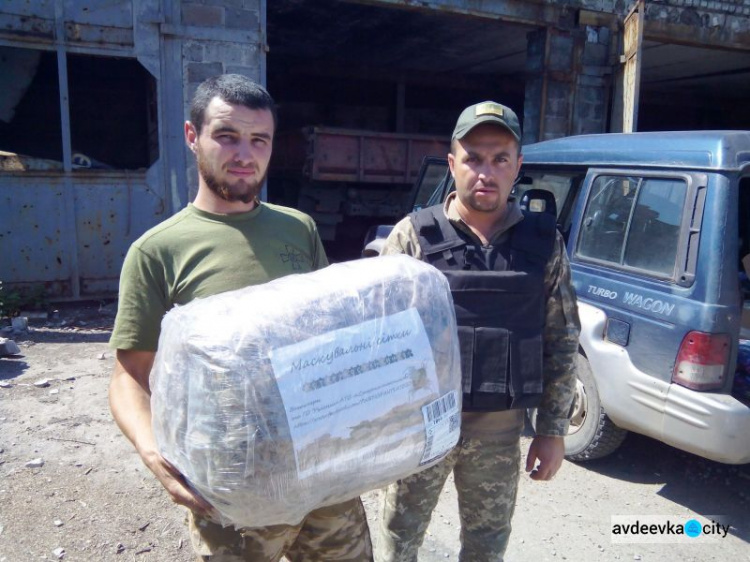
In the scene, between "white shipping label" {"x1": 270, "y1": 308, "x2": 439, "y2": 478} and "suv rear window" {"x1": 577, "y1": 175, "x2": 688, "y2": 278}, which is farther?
"suv rear window" {"x1": 577, "y1": 175, "x2": 688, "y2": 278}

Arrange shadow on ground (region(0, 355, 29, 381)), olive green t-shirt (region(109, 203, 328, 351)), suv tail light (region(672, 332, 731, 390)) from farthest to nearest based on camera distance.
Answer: shadow on ground (region(0, 355, 29, 381))
suv tail light (region(672, 332, 731, 390))
olive green t-shirt (region(109, 203, 328, 351))

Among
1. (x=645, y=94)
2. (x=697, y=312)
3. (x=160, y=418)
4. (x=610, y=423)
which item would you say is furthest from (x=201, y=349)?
(x=645, y=94)

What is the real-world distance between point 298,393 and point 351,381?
11 centimetres

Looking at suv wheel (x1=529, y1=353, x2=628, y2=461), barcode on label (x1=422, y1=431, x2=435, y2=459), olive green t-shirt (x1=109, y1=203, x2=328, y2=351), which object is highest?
olive green t-shirt (x1=109, y1=203, x2=328, y2=351)

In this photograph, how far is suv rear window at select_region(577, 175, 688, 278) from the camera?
275 cm

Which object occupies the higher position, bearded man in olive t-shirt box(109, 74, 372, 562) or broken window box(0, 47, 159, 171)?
broken window box(0, 47, 159, 171)

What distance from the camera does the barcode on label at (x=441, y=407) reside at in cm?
124

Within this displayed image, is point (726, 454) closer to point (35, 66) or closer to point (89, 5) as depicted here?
point (89, 5)

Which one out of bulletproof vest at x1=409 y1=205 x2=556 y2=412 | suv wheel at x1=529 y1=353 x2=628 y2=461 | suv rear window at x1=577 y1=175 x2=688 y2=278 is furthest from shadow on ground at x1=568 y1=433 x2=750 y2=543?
bulletproof vest at x1=409 y1=205 x2=556 y2=412

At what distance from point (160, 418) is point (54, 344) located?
4.58m

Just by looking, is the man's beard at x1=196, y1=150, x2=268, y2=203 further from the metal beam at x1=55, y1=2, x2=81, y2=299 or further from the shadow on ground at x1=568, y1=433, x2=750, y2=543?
the metal beam at x1=55, y1=2, x2=81, y2=299

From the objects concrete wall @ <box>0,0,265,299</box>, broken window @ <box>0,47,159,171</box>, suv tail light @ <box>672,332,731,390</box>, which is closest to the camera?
suv tail light @ <box>672,332,731,390</box>
